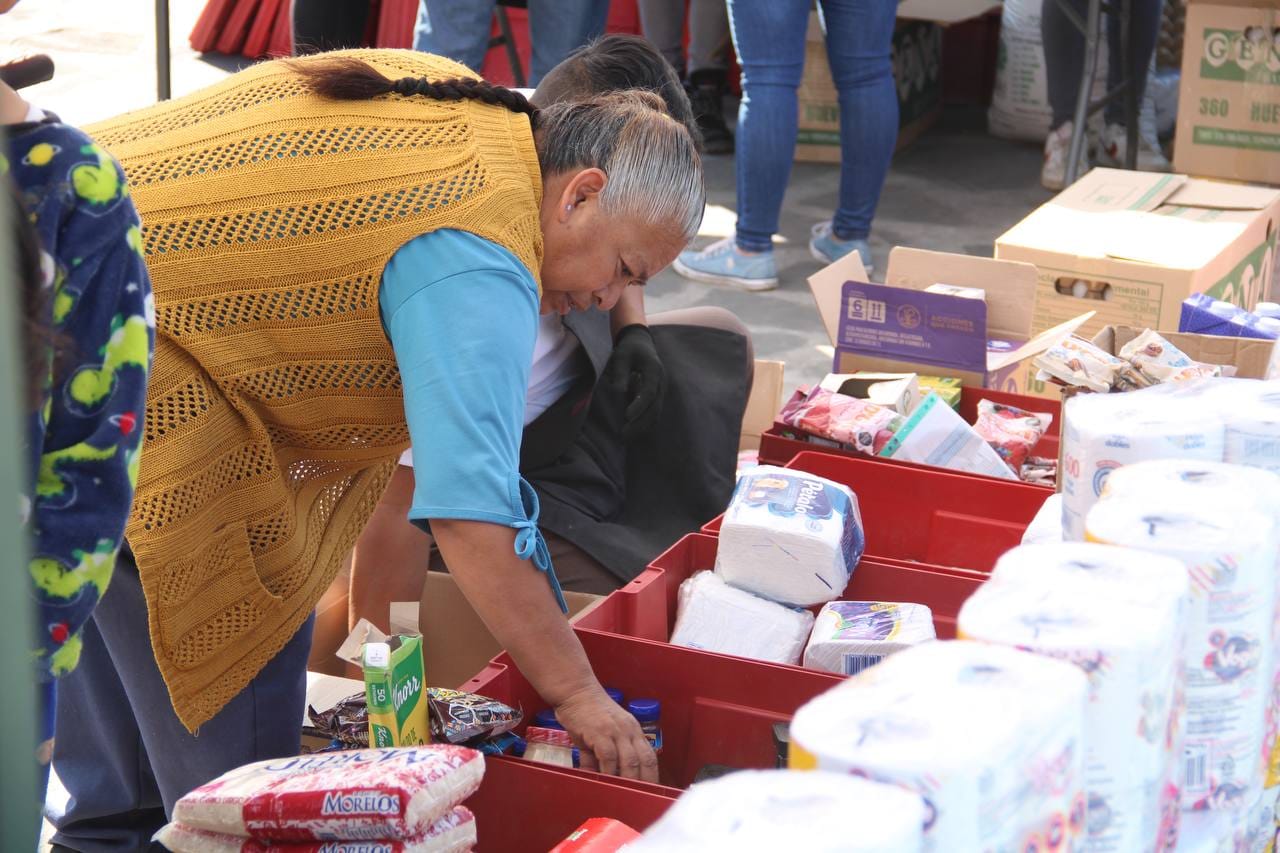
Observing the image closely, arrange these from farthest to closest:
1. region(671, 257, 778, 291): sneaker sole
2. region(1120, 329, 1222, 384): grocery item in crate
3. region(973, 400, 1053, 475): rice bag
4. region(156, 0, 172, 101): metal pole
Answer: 1. region(671, 257, 778, 291): sneaker sole
2. region(156, 0, 172, 101): metal pole
3. region(973, 400, 1053, 475): rice bag
4. region(1120, 329, 1222, 384): grocery item in crate

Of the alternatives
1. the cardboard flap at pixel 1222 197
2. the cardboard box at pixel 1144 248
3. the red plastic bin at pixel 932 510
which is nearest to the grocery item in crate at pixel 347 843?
the red plastic bin at pixel 932 510

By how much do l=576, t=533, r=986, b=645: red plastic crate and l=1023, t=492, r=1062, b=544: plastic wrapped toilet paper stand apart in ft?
0.42

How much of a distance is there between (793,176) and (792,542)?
3921 millimetres

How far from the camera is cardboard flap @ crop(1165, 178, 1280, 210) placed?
122 inches

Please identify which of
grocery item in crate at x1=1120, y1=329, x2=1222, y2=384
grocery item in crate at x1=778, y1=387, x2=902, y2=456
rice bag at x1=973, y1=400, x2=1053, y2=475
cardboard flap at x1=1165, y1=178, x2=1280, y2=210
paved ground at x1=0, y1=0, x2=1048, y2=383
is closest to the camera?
grocery item in crate at x1=1120, y1=329, x2=1222, y2=384

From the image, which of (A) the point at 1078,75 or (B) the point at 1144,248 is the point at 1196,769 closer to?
(B) the point at 1144,248

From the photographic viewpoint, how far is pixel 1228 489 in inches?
41.6

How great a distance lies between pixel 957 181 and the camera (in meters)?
5.39

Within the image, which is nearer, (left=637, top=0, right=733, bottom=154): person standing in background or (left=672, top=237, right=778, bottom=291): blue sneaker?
(left=672, top=237, right=778, bottom=291): blue sneaker

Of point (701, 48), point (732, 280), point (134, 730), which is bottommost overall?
point (732, 280)

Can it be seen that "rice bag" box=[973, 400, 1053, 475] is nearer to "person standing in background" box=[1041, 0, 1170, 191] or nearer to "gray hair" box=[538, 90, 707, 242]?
"gray hair" box=[538, 90, 707, 242]

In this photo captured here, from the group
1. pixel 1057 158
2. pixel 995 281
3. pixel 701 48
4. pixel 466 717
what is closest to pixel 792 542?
pixel 466 717

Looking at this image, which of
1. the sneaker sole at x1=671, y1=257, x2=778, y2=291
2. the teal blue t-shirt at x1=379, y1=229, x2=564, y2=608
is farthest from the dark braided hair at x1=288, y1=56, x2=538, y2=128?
the sneaker sole at x1=671, y1=257, x2=778, y2=291

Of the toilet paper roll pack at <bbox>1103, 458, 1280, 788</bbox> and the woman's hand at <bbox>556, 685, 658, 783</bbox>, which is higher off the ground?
the toilet paper roll pack at <bbox>1103, 458, 1280, 788</bbox>
